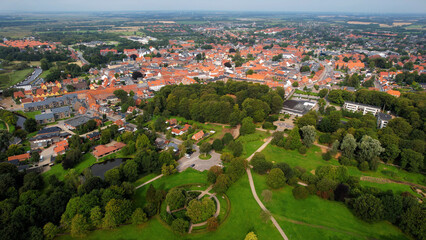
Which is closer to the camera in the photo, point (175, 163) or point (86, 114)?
point (175, 163)

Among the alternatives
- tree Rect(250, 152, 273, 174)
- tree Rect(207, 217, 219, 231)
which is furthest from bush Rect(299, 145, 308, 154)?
tree Rect(207, 217, 219, 231)

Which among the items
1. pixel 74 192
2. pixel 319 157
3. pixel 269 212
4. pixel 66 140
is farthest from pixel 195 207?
pixel 66 140

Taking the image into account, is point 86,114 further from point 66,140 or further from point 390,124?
point 390,124

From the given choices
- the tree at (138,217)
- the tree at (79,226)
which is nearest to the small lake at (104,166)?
the tree at (79,226)

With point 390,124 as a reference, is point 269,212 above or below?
below

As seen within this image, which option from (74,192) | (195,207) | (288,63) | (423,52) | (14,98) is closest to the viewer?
(195,207)

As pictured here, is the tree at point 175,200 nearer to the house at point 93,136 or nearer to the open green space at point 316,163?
the open green space at point 316,163

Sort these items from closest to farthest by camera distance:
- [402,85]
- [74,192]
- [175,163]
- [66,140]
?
[74,192] < [175,163] < [66,140] < [402,85]
